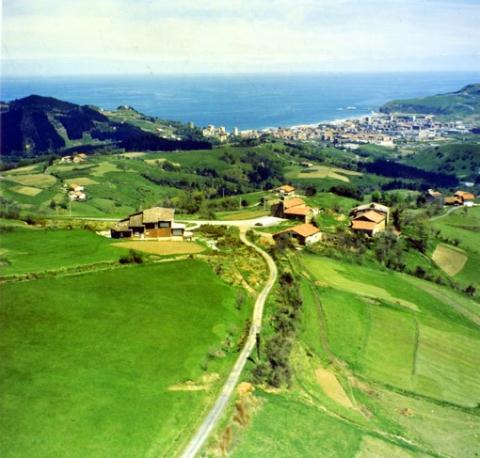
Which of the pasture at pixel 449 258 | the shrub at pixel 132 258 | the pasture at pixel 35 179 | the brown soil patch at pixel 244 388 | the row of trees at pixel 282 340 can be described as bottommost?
the pasture at pixel 449 258

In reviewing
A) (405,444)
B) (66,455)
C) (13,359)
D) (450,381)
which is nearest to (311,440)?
(405,444)

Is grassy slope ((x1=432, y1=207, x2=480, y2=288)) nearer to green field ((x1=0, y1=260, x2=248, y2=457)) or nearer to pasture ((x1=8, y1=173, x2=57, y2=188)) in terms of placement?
green field ((x1=0, y1=260, x2=248, y2=457))

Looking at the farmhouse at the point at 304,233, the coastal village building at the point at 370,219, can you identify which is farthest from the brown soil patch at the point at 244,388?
the coastal village building at the point at 370,219

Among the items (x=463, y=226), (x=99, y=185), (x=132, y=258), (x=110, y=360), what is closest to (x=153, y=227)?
(x=132, y=258)

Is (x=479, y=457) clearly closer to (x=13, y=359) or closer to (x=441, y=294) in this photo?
(x=13, y=359)

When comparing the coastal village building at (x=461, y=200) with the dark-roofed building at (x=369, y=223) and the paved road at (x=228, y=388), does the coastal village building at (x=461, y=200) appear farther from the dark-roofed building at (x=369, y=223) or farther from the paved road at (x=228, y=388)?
the paved road at (x=228, y=388)

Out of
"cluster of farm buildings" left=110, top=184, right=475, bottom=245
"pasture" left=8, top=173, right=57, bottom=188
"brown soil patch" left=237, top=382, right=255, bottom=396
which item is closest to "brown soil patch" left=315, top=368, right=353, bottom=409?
"brown soil patch" left=237, top=382, right=255, bottom=396
